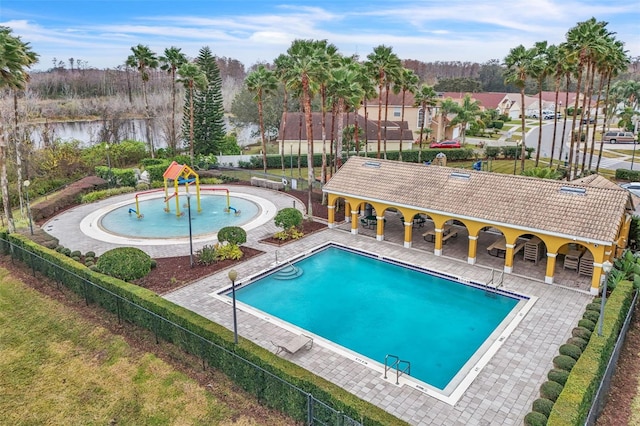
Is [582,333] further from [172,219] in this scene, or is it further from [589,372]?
[172,219]

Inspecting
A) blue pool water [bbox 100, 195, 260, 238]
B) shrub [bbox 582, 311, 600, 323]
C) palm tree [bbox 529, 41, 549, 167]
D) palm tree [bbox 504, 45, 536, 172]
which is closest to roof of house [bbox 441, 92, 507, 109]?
palm tree [bbox 529, 41, 549, 167]

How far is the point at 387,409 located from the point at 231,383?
5195 millimetres

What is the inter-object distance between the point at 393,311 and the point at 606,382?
26.7 feet

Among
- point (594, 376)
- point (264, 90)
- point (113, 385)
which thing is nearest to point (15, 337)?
point (113, 385)

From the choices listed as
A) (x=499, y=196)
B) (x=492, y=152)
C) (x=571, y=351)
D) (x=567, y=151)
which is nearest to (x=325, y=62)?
(x=499, y=196)

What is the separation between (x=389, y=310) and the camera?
2042cm

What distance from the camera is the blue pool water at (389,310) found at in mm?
17281

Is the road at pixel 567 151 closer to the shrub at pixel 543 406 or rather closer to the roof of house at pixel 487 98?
the roof of house at pixel 487 98

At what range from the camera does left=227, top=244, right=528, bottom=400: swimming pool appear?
17.0m

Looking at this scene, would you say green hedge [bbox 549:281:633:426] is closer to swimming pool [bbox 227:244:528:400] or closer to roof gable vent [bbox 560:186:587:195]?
swimming pool [bbox 227:244:528:400]

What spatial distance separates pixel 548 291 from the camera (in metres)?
21.3

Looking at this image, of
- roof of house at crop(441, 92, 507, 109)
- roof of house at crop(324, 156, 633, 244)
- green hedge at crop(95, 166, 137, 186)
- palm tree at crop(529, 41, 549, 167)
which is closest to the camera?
roof of house at crop(324, 156, 633, 244)

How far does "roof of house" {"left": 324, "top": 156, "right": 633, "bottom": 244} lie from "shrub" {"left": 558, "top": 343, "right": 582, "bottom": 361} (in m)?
6.06

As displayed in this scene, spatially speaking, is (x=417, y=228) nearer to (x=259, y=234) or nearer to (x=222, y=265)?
(x=259, y=234)
